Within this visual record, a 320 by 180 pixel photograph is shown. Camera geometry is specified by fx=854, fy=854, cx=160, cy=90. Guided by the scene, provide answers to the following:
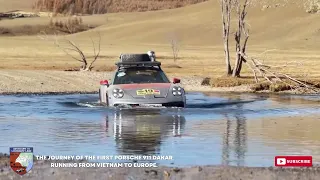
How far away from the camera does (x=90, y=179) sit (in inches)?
385

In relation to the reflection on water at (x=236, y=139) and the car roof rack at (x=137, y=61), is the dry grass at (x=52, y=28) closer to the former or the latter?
the car roof rack at (x=137, y=61)

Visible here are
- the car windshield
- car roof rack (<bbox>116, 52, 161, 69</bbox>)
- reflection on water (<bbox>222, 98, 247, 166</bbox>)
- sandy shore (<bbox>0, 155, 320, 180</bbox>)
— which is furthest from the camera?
car roof rack (<bbox>116, 52, 161, 69</bbox>)

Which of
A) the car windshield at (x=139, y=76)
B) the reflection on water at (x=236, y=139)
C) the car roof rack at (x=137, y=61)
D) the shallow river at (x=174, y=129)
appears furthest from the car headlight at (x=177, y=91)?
the car roof rack at (x=137, y=61)

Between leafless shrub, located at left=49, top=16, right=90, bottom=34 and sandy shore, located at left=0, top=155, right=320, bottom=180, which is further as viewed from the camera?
leafless shrub, located at left=49, top=16, right=90, bottom=34

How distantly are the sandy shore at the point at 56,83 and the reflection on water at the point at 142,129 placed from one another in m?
9.23

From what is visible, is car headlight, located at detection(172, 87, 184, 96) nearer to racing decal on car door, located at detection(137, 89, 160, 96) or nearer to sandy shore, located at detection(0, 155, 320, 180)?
racing decal on car door, located at detection(137, 89, 160, 96)

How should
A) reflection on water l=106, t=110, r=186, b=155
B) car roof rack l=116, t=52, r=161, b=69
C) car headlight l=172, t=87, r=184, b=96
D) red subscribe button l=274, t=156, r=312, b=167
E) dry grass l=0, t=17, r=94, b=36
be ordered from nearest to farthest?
red subscribe button l=274, t=156, r=312, b=167, reflection on water l=106, t=110, r=186, b=155, car headlight l=172, t=87, r=184, b=96, car roof rack l=116, t=52, r=161, b=69, dry grass l=0, t=17, r=94, b=36

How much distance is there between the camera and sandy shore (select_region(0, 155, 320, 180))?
9.96 meters

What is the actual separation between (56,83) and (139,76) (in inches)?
361

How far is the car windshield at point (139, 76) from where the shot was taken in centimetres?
2123

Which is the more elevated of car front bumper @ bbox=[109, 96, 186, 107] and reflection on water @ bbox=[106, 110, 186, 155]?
car front bumper @ bbox=[109, 96, 186, 107]

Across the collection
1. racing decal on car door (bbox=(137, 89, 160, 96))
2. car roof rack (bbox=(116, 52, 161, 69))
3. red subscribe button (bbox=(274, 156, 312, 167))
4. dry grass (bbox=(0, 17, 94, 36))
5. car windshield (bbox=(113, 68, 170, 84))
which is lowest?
dry grass (bbox=(0, 17, 94, 36))

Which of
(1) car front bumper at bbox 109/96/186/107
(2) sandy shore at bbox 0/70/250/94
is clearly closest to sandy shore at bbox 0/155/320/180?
(1) car front bumper at bbox 109/96/186/107

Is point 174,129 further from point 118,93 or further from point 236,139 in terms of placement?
point 118,93
